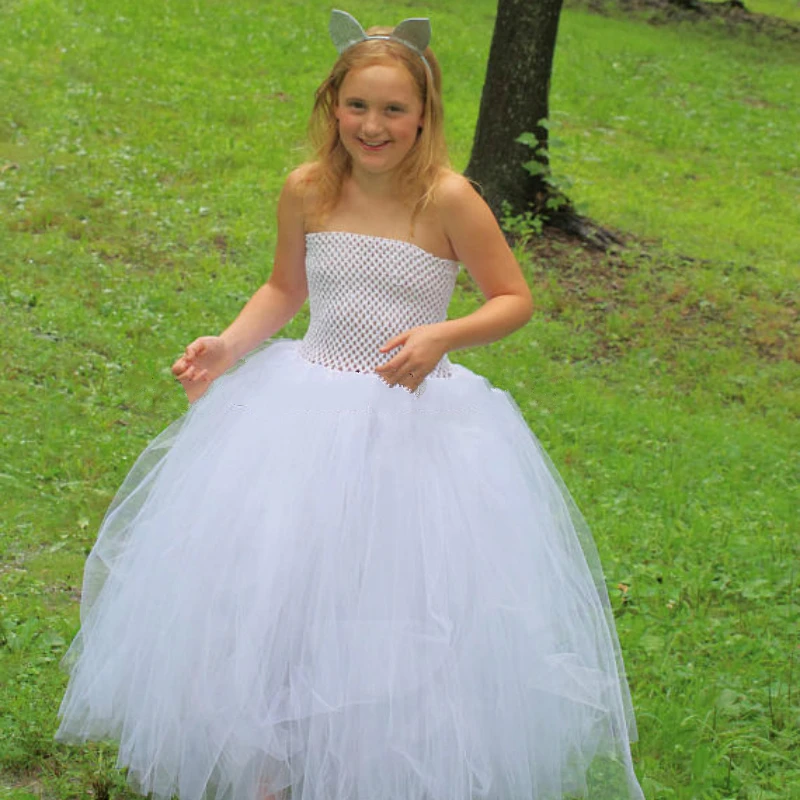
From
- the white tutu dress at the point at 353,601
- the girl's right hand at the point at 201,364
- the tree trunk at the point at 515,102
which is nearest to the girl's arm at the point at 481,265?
the white tutu dress at the point at 353,601

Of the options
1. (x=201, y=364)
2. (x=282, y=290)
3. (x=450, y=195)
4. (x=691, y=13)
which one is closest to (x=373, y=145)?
(x=450, y=195)

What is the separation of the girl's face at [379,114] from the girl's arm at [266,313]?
0.88 feet

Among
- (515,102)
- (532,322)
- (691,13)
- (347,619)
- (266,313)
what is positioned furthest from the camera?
(691,13)

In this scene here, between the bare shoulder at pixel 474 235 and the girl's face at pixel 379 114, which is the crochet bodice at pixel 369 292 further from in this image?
the girl's face at pixel 379 114

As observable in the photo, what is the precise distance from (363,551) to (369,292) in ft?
2.40

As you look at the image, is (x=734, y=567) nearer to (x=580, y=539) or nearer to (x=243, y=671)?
(x=580, y=539)

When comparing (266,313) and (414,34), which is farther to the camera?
(266,313)

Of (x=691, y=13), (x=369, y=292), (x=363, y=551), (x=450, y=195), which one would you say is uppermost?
(x=450, y=195)

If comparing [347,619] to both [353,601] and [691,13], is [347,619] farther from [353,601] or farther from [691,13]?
[691,13]

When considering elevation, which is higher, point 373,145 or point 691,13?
point 373,145

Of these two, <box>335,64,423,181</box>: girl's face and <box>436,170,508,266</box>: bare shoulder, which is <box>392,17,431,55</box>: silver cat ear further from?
<box>436,170,508,266</box>: bare shoulder

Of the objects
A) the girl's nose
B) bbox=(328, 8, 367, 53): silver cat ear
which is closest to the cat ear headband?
bbox=(328, 8, 367, 53): silver cat ear

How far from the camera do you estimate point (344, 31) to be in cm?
309

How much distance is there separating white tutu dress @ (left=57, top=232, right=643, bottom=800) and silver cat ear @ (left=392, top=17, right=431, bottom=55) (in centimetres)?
53
